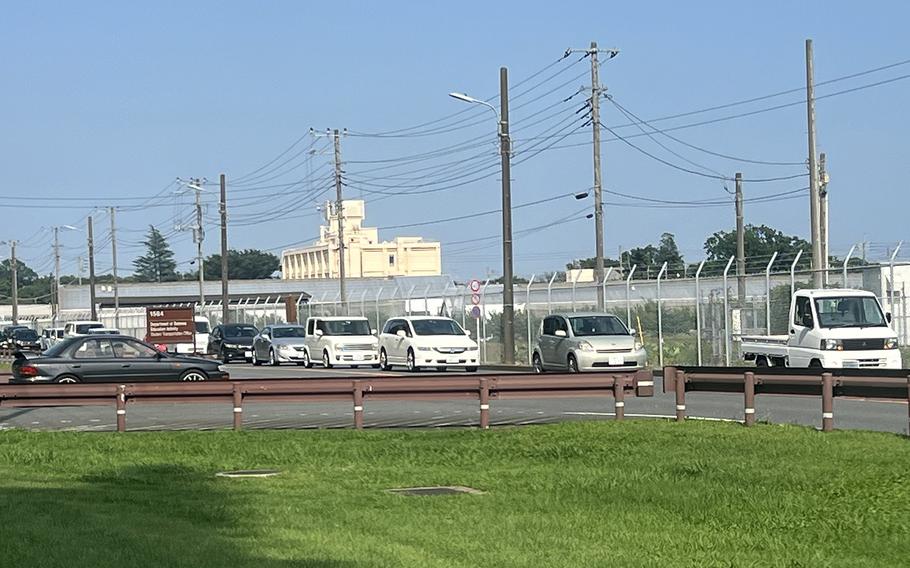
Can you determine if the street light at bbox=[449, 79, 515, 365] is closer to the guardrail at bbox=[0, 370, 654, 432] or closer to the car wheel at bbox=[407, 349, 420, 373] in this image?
the car wheel at bbox=[407, 349, 420, 373]

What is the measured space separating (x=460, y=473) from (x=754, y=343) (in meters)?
17.4

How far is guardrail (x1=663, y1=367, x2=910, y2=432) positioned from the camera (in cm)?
1970

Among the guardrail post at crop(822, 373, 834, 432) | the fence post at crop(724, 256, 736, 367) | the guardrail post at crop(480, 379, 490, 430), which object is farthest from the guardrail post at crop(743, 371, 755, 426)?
the fence post at crop(724, 256, 736, 367)

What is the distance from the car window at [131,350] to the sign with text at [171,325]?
26775 mm

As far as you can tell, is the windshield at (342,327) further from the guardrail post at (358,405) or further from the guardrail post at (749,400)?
the guardrail post at (749,400)

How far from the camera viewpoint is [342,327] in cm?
5141

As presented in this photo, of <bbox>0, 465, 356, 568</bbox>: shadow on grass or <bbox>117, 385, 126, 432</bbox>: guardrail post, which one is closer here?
<bbox>0, 465, 356, 568</bbox>: shadow on grass

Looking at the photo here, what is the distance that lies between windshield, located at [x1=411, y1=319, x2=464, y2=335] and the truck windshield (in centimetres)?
1672

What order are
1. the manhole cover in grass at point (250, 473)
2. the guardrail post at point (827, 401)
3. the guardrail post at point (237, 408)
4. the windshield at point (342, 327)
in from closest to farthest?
1. the manhole cover in grass at point (250, 473)
2. the guardrail post at point (827, 401)
3. the guardrail post at point (237, 408)
4. the windshield at point (342, 327)

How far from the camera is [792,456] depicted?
17.1 meters

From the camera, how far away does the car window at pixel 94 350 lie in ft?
104

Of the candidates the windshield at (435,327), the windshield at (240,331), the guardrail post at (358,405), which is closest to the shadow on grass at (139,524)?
the guardrail post at (358,405)

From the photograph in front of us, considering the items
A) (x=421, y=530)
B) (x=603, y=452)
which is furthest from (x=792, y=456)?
(x=421, y=530)

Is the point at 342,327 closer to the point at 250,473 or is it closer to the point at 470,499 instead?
the point at 250,473
